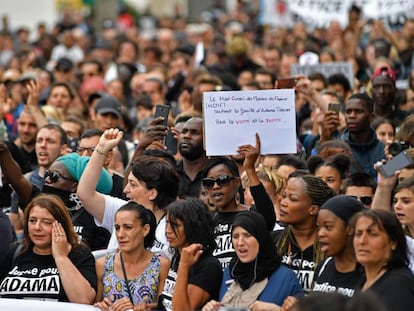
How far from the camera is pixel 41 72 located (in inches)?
Answer: 730

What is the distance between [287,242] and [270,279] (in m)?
0.60

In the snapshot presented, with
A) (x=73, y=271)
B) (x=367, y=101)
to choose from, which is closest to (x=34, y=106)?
(x=367, y=101)

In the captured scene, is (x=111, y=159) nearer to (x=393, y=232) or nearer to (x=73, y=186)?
(x=73, y=186)

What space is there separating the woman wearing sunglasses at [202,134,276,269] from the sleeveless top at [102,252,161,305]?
0.46 meters

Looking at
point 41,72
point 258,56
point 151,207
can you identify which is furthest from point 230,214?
point 258,56

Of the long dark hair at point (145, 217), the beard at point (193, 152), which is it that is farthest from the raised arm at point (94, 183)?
the beard at point (193, 152)

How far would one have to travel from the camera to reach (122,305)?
809 cm

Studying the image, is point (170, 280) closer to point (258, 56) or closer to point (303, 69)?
point (303, 69)

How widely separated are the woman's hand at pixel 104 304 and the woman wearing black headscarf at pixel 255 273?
75 centimetres

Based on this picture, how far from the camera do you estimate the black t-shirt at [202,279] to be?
313 inches

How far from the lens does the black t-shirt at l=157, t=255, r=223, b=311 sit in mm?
7953

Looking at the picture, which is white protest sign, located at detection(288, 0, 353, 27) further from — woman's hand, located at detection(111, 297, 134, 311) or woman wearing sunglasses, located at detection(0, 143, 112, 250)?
woman's hand, located at detection(111, 297, 134, 311)

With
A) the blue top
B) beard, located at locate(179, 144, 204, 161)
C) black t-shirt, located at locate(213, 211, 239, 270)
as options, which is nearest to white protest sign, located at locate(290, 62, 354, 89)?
beard, located at locate(179, 144, 204, 161)

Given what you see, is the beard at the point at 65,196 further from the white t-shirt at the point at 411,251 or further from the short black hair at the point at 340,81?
the short black hair at the point at 340,81
